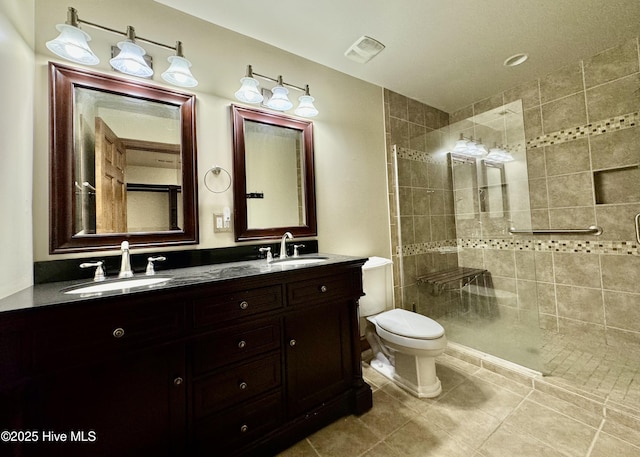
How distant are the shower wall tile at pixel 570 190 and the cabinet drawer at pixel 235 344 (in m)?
2.62

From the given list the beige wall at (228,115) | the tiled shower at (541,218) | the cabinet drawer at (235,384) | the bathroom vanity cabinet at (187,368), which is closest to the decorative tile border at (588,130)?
the tiled shower at (541,218)

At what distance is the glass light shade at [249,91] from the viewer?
5.13 ft

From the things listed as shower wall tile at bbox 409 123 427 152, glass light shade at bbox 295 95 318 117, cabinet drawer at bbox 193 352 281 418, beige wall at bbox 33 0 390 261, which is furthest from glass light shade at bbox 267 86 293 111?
cabinet drawer at bbox 193 352 281 418

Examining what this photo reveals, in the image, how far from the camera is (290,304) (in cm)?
125

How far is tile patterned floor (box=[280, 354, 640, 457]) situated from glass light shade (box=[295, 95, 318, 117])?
76.6 inches

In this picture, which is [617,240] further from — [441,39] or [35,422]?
[35,422]

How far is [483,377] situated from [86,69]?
2985 millimetres

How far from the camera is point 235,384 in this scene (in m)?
1.11

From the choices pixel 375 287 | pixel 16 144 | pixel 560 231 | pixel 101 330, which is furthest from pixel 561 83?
pixel 16 144

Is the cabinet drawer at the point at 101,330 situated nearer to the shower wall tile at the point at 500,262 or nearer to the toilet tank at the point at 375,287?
the toilet tank at the point at 375,287

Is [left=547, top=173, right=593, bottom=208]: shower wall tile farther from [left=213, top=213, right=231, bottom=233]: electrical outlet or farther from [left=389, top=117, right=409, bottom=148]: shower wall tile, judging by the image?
[left=213, top=213, right=231, bottom=233]: electrical outlet

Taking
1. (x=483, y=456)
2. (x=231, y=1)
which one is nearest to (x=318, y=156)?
(x=231, y=1)

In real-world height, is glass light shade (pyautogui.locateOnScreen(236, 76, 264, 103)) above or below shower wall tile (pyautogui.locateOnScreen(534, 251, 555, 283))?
above

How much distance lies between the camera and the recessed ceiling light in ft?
6.63
